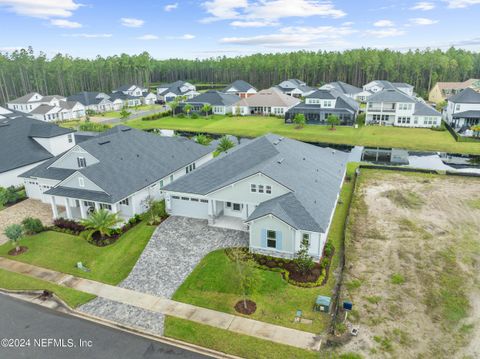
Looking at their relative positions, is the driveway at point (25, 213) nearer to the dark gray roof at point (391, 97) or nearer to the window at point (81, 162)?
the window at point (81, 162)

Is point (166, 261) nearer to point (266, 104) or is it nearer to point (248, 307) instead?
point (248, 307)

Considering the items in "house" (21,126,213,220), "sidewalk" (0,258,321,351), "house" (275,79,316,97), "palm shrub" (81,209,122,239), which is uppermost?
"house" (275,79,316,97)

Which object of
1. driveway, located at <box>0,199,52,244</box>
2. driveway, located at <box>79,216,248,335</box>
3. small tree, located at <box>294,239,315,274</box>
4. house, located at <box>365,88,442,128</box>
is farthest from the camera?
house, located at <box>365,88,442,128</box>

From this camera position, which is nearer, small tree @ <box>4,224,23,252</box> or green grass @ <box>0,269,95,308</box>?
green grass @ <box>0,269,95,308</box>

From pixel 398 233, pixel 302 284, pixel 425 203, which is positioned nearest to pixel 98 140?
pixel 302 284

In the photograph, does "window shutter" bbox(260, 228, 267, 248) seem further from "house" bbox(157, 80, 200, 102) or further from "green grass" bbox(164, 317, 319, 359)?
"house" bbox(157, 80, 200, 102)

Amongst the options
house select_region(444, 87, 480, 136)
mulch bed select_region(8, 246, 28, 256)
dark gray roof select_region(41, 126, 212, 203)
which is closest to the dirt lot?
dark gray roof select_region(41, 126, 212, 203)

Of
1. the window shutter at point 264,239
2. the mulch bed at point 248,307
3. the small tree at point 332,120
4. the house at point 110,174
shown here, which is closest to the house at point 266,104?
the small tree at point 332,120

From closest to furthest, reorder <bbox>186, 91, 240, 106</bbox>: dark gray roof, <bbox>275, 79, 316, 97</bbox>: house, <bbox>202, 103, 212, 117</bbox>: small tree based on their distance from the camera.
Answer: <bbox>202, 103, 212, 117</bbox>: small tree → <bbox>186, 91, 240, 106</bbox>: dark gray roof → <bbox>275, 79, 316, 97</bbox>: house
